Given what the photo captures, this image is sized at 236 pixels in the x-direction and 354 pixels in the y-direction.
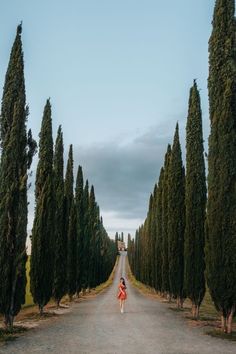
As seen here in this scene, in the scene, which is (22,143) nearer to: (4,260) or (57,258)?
(4,260)

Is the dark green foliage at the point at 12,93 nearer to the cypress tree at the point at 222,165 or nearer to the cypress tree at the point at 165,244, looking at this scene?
the cypress tree at the point at 222,165

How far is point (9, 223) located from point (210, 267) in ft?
24.7

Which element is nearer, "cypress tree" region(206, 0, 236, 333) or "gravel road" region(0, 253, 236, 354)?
"gravel road" region(0, 253, 236, 354)

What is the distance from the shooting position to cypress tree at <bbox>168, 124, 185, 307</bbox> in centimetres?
2728

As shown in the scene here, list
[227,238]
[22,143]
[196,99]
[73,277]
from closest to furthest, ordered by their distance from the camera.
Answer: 1. [227,238]
2. [22,143]
3. [196,99]
4. [73,277]

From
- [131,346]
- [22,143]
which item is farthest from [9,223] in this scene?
[131,346]

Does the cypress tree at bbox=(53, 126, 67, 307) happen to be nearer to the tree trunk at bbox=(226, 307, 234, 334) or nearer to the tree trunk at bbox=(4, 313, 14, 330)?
the tree trunk at bbox=(4, 313, 14, 330)

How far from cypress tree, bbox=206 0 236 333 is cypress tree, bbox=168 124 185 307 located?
11203 mm

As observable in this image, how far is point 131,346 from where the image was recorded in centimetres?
1274

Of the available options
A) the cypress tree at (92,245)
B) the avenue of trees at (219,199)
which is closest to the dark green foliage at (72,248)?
the cypress tree at (92,245)

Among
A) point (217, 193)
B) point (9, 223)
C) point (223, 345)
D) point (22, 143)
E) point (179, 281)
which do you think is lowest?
point (223, 345)

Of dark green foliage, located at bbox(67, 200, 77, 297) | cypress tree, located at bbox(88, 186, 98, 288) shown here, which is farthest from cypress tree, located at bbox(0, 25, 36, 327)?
cypress tree, located at bbox(88, 186, 98, 288)

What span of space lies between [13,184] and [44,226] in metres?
7.43

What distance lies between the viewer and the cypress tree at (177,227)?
27.3 metres
